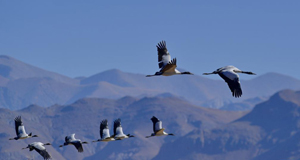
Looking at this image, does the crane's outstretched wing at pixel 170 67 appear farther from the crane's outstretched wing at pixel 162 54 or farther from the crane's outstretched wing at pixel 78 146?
the crane's outstretched wing at pixel 78 146

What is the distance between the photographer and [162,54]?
53344 mm

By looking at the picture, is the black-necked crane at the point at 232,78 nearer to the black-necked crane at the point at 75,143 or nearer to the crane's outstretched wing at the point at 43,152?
the black-necked crane at the point at 75,143

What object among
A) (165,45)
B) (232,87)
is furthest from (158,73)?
(232,87)

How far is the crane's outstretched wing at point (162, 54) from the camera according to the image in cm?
5262

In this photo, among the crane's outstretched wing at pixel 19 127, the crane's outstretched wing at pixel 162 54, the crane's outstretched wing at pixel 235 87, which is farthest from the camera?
the crane's outstretched wing at pixel 19 127

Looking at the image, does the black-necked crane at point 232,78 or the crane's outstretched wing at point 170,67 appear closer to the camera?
Answer: the black-necked crane at point 232,78

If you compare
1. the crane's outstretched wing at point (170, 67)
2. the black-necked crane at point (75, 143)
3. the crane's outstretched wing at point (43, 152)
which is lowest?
the crane's outstretched wing at point (43, 152)

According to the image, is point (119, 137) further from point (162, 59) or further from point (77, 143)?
point (162, 59)

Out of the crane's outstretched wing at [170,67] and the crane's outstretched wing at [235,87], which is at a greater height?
the crane's outstretched wing at [170,67]

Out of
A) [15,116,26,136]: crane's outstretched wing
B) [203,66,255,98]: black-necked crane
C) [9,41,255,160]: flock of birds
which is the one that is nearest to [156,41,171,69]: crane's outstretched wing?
[9,41,255,160]: flock of birds

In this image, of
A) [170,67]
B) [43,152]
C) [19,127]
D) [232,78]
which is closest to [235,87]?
[232,78]

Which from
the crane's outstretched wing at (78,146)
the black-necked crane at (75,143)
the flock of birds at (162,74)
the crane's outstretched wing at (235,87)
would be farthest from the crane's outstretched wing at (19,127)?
the crane's outstretched wing at (235,87)

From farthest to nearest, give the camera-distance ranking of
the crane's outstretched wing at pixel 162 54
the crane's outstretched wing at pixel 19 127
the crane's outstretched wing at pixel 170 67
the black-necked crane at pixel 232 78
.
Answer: the crane's outstretched wing at pixel 19 127 → the crane's outstretched wing at pixel 162 54 → the crane's outstretched wing at pixel 170 67 → the black-necked crane at pixel 232 78

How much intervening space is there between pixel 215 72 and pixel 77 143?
777 inches
